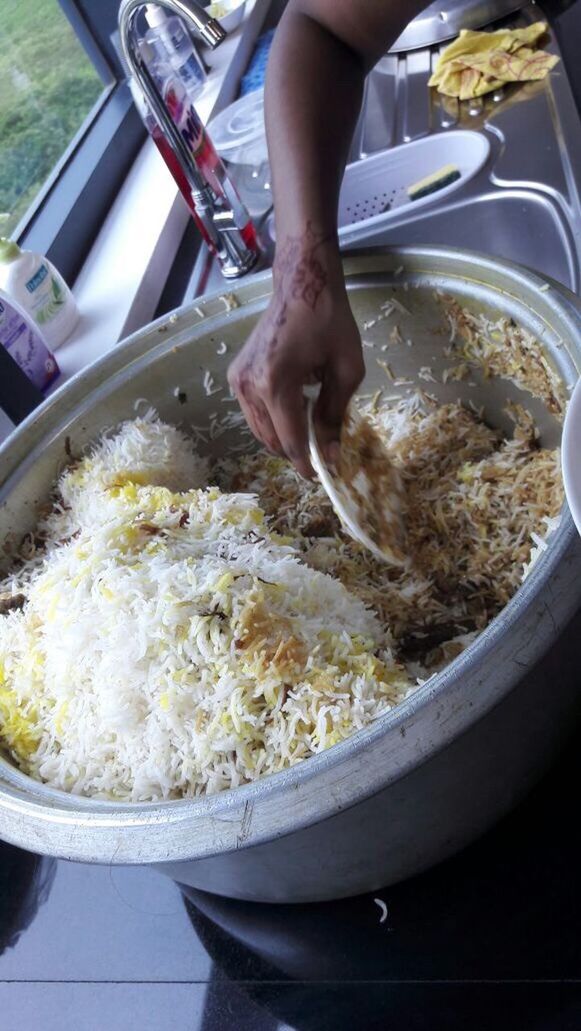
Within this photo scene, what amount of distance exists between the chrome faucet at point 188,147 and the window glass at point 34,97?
488 millimetres

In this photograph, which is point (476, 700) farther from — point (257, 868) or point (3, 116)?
point (3, 116)

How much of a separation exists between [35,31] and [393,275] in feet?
4.49

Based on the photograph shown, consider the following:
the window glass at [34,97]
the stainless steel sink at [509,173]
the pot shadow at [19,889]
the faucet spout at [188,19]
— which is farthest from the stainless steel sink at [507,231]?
the pot shadow at [19,889]

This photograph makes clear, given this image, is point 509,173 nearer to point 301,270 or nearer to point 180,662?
point 301,270

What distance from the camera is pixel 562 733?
734mm

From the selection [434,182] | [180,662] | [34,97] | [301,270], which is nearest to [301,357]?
[301,270]

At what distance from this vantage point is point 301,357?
85cm

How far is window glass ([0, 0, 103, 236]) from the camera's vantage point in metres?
1.75

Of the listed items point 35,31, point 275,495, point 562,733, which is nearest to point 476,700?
point 562,733

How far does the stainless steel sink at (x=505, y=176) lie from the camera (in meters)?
1.25

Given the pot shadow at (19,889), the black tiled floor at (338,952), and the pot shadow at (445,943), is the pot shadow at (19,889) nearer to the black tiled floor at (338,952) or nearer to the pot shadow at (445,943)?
the black tiled floor at (338,952)

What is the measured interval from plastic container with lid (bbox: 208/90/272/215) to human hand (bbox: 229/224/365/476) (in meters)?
0.86

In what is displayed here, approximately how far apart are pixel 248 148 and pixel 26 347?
737 millimetres

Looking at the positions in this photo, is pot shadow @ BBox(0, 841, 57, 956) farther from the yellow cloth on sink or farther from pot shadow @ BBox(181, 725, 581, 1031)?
the yellow cloth on sink
